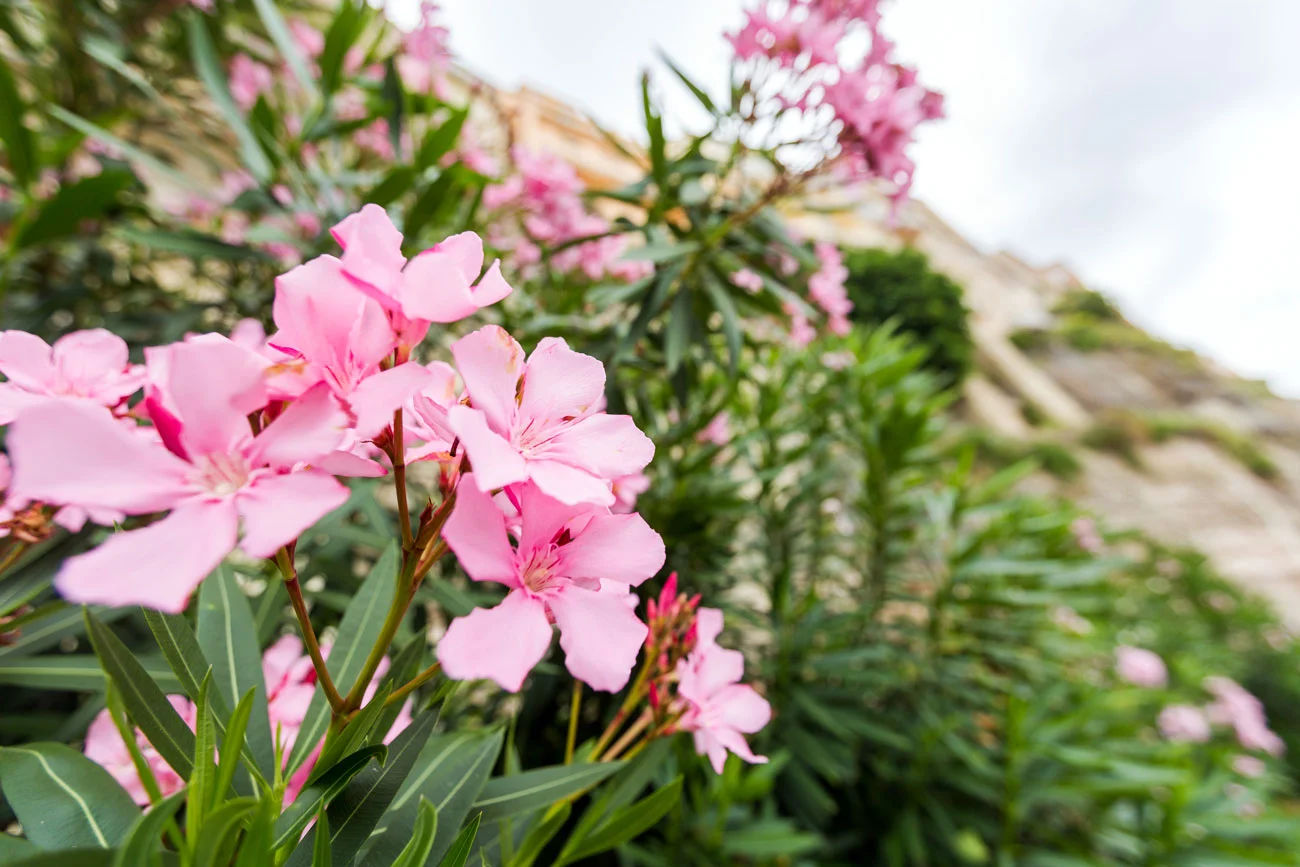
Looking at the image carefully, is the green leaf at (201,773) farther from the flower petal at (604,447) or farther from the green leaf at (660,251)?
the green leaf at (660,251)

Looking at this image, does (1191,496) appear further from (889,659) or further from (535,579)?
(535,579)

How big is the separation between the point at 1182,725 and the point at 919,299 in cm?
584

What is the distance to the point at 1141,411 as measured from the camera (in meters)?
9.30

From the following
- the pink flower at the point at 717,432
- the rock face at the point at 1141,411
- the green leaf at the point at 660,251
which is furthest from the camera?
the rock face at the point at 1141,411

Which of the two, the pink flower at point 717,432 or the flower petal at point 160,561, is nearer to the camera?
the flower petal at point 160,561

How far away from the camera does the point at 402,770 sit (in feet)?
0.94

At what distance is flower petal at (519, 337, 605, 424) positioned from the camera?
267mm

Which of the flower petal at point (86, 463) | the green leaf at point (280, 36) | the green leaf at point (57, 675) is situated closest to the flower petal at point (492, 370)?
the flower petal at point (86, 463)

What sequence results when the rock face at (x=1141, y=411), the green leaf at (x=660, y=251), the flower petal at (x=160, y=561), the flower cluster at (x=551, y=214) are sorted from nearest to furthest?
the flower petal at (x=160, y=561) < the green leaf at (x=660, y=251) < the flower cluster at (x=551, y=214) < the rock face at (x=1141, y=411)

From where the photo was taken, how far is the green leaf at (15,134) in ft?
2.50

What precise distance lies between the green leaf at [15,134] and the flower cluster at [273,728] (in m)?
0.87

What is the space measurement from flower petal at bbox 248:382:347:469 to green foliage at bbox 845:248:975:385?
284 inches

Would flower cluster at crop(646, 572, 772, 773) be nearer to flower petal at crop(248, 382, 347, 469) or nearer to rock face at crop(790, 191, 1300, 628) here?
flower petal at crop(248, 382, 347, 469)

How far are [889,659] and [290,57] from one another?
1.63 metres
